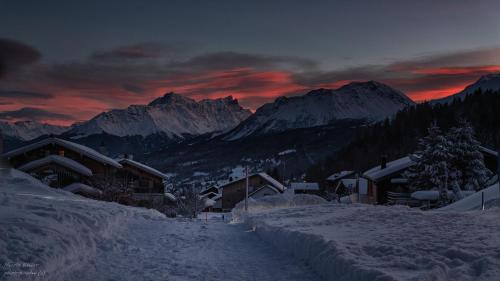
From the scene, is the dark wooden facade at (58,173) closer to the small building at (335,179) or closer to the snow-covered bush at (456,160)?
the snow-covered bush at (456,160)

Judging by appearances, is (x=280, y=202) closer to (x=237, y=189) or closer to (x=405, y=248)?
(x=405, y=248)

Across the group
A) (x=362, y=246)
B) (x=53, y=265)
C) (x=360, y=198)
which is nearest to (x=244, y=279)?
(x=362, y=246)

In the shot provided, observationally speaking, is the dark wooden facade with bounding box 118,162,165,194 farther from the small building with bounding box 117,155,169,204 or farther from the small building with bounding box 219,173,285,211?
the small building with bounding box 219,173,285,211

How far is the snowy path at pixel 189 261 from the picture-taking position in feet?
29.3

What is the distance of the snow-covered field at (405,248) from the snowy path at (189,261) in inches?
21.6

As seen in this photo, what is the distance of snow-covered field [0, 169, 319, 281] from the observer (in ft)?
26.8

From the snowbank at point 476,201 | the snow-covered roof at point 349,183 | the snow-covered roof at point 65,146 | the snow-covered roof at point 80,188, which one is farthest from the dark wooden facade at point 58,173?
the snow-covered roof at point 349,183

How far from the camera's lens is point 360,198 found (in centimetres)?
6297

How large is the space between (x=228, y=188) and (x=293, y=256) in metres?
75.9

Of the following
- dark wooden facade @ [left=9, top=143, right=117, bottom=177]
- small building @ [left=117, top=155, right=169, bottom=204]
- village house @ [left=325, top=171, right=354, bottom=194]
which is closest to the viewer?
dark wooden facade @ [left=9, top=143, right=117, bottom=177]

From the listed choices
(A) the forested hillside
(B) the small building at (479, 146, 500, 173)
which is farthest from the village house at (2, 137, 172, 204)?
(A) the forested hillside

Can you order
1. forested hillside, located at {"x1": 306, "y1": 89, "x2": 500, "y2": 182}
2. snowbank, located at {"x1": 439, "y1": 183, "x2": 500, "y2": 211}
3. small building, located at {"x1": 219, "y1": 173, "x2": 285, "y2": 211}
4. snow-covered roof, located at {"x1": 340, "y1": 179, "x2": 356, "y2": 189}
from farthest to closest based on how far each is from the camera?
forested hillside, located at {"x1": 306, "y1": 89, "x2": 500, "y2": 182} → small building, located at {"x1": 219, "y1": 173, "x2": 285, "y2": 211} → snow-covered roof, located at {"x1": 340, "y1": 179, "x2": 356, "y2": 189} → snowbank, located at {"x1": 439, "y1": 183, "x2": 500, "y2": 211}

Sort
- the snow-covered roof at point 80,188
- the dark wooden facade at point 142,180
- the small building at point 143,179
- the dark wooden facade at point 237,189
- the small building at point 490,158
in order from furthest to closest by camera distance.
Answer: the dark wooden facade at point 237,189, the dark wooden facade at point 142,180, the small building at point 143,179, the small building at point 490,158, the snow-covered roof at point 80,188

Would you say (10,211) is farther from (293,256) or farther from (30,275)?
(293,256)
